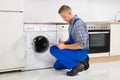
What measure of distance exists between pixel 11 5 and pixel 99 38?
174cm

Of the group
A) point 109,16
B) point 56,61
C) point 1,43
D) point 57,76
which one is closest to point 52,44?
point 56,61

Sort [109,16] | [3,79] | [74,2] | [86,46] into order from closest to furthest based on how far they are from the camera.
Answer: [3,79] < [86,46] < [74,2] < [109,16]

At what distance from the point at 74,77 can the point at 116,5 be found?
2552 millimetres

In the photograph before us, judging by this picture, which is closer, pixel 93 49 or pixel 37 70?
pixel 37 70

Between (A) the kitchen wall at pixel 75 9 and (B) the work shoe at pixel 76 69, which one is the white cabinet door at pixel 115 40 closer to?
(A) the kitchen wall at pixel 75 9

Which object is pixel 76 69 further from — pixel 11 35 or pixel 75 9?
pixel 75 9

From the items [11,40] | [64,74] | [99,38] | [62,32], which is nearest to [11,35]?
[11,40]

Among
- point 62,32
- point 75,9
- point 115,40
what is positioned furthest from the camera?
point 75,9

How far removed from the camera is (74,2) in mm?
4246

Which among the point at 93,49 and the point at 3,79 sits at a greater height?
the point at 93,49

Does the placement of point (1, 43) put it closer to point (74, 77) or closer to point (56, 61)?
point (56, 61)

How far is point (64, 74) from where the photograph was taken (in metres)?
2.99

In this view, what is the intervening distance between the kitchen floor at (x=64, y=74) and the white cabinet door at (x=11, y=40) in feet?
0.55

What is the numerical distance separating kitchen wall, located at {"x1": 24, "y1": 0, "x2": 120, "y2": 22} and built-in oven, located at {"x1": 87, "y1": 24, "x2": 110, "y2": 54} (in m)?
0.74
